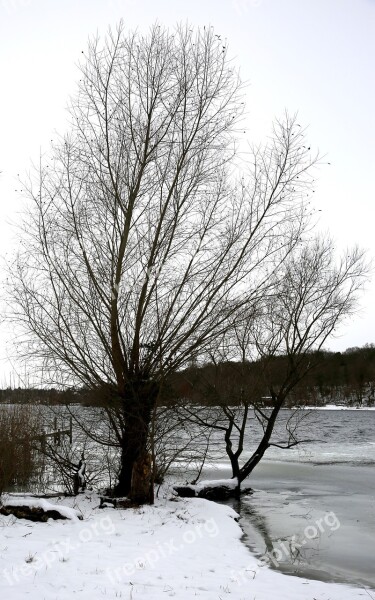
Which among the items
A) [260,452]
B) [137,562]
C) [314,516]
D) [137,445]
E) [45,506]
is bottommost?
[314,516]

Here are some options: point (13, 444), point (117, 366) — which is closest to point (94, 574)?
point (117, 366)

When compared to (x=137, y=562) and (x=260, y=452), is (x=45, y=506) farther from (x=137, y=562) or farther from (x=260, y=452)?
(x=260, y=452)

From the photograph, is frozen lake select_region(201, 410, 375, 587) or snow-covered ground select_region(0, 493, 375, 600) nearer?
snow-covered ground select_region(0, 493, 375, 600)

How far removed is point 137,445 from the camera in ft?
41.5

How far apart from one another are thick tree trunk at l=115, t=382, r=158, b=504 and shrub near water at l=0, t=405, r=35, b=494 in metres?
2.52

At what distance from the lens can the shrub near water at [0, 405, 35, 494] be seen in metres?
12.7

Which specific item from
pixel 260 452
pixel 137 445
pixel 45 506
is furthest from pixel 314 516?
pixel 45 506

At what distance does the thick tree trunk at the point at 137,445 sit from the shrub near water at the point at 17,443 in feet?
8.25

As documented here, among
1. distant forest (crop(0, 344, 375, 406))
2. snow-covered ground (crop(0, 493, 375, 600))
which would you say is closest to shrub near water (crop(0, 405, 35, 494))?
distant forest (crop(0, 344, 375, 406))

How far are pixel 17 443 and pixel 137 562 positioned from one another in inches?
267

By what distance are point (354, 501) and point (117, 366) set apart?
316 inches

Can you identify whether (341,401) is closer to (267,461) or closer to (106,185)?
(267,461)

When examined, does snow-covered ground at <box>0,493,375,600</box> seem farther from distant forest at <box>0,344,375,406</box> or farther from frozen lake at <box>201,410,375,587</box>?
distant forest at <box>0,344,375,406</box>

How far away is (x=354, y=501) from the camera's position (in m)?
15.7
